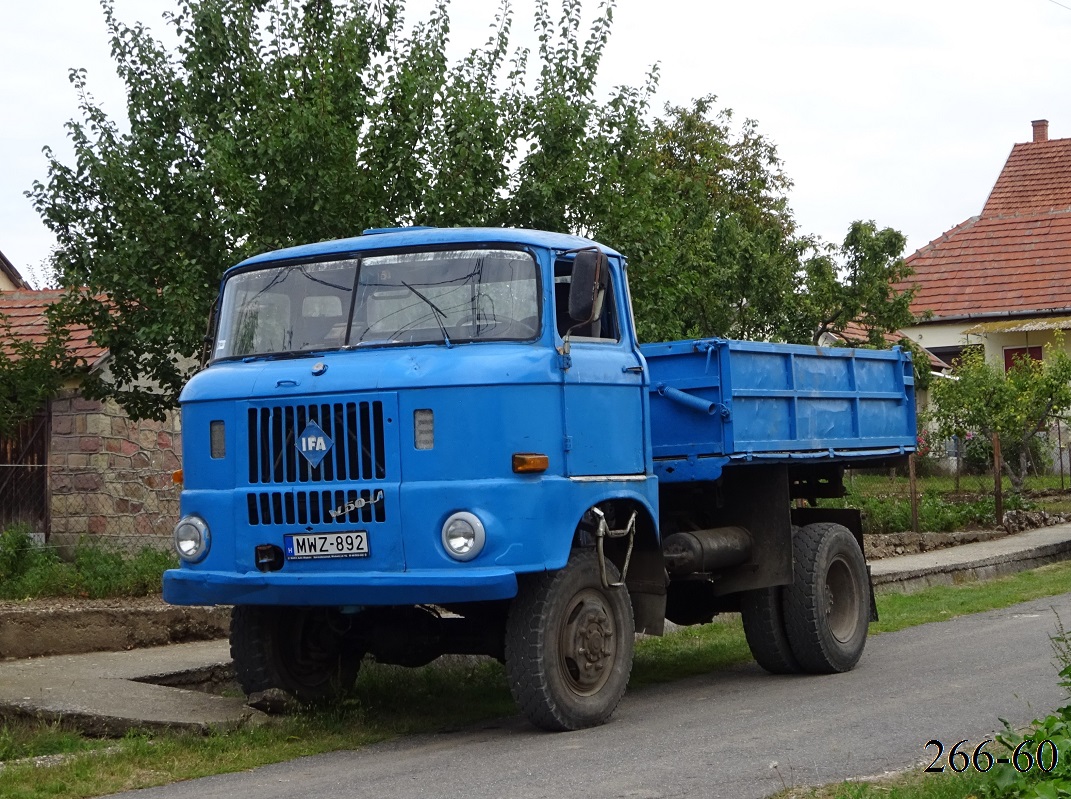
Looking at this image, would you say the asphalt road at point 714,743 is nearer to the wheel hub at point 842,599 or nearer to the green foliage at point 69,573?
the wheel hub at point 842,599

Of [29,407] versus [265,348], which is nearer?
[265,348]

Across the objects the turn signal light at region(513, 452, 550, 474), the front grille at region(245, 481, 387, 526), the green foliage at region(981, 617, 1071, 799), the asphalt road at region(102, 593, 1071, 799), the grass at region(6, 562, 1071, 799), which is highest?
the turn signal light at region(513, 452, 550, 474)

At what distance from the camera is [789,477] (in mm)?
10922

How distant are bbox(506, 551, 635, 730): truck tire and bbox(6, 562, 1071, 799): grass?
2.93 feet

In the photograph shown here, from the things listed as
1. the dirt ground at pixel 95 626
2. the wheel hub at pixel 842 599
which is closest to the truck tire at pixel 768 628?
the wheel hub at pixel 842 599

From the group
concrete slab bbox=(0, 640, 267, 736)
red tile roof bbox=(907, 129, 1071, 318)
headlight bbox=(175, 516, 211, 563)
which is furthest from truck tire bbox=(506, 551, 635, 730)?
red tile roof bbox=(907, 129, 1071, 318)

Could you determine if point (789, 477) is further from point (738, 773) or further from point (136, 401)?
point (136, 401)

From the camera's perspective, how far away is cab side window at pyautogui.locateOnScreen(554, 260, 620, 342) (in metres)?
8.48

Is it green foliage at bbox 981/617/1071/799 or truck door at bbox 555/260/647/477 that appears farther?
truck door at bbox 555/260/647/477

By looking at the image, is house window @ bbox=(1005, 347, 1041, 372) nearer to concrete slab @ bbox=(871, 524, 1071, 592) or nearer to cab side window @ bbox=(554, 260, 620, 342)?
concrete slab @ bbox=(871, 524, 1071, 592)

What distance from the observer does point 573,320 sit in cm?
842

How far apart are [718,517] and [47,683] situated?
443 cm

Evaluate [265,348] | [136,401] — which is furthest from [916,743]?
[136,401]

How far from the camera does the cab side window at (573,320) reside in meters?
8.48
